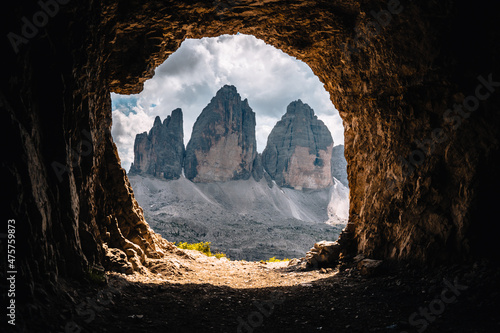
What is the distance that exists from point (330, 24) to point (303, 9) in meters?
1.37

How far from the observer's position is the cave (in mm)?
5410

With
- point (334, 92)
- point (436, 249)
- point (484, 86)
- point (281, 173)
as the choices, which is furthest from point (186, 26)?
point (281, 173)

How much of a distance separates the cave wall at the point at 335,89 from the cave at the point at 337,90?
0.14 feet

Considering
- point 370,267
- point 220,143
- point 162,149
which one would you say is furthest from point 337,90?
point 162,149

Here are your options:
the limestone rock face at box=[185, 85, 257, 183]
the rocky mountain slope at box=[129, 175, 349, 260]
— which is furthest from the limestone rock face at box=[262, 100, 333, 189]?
the limestone rock face at box=[185, 85, 257, 183]

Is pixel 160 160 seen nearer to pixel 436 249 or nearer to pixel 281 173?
pixel 281 173

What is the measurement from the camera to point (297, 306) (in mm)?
7516

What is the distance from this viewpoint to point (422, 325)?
517 cm

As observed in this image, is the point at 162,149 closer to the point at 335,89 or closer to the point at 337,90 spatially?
the point at 335,89

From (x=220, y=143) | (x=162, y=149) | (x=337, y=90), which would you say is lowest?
(x=337, y=90)

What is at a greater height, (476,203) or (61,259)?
(476,203)

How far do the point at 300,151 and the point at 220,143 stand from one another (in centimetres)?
5492

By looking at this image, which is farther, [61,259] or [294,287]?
[294,287]

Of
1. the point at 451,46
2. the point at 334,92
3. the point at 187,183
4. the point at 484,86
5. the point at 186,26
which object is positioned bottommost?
the point at 187,183
